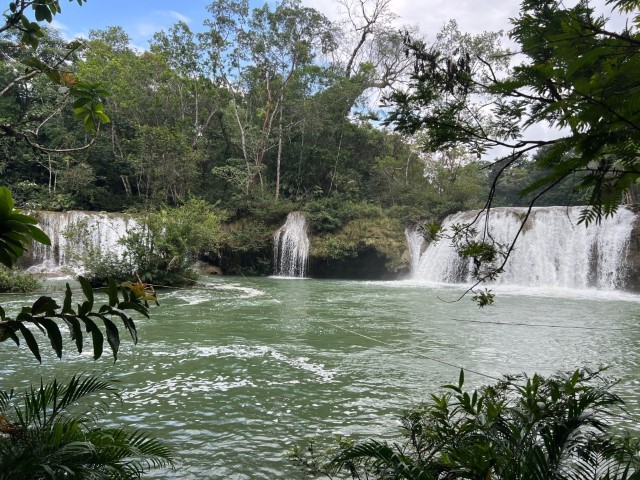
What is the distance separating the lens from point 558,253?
60.7ft

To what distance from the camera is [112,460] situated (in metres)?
2.29

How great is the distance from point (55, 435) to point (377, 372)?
14.2 feet

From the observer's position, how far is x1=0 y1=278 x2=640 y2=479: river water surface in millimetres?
4141

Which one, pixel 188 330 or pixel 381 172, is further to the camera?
pixel 381 172

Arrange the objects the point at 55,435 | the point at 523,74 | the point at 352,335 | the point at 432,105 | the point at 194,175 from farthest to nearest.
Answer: the point at 194,175
the point at 352,335
the point at 432,105
the point at 55,435
the point at 523,74

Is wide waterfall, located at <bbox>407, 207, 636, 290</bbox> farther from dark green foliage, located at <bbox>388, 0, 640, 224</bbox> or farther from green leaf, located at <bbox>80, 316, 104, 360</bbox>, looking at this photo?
green leaf, located at <bbox>80, 316, 104, 360</bbox>

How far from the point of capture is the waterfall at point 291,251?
23422 millimetres

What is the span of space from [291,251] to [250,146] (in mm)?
7351

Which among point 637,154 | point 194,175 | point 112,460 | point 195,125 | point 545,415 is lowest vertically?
point 112,460

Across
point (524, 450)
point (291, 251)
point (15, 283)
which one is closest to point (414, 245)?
point (291, 251)

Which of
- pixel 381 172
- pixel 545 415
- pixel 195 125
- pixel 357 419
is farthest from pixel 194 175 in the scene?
pixel 545 415

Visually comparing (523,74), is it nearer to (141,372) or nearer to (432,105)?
(432,105)

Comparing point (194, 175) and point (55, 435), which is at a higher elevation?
point (194, 175)

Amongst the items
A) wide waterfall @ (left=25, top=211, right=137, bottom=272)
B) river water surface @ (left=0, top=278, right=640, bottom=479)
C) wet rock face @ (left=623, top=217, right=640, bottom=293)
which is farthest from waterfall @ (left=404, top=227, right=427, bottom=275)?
wide waterfall @ (left=25, top=211, right=137, bottom=272)
